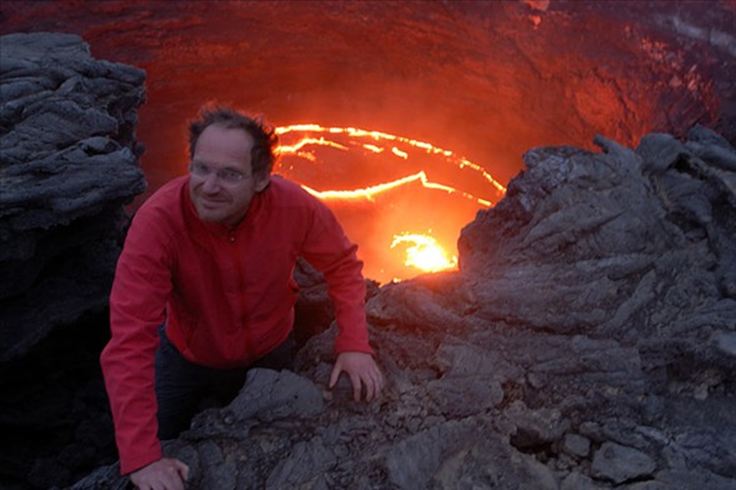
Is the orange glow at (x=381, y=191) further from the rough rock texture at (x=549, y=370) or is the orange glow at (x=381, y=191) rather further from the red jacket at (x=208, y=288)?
the red jacket at (x=208, y=288)

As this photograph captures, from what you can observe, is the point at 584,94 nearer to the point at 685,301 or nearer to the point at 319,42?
the point at 319,42

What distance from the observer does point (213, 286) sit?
3723 millimetres

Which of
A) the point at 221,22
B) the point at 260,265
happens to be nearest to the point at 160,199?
the point at 260,265

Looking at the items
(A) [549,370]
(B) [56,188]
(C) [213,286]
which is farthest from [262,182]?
(B) [56,188]

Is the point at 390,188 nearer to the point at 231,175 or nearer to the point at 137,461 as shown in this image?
the point at 231,175

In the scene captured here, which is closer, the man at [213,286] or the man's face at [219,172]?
the man at [213,286]

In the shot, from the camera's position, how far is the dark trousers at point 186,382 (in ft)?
14.1

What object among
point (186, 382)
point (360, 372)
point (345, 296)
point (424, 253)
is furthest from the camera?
point (424, 253)

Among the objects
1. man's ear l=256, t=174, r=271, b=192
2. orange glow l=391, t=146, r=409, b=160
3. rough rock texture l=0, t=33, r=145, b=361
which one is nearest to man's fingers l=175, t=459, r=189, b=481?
man's ear l=256, t=174, r=271, b=192

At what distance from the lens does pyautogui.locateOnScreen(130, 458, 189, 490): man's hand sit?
3025 mm

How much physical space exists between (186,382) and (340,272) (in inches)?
53.2

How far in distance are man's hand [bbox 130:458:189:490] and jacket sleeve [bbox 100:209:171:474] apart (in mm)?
31

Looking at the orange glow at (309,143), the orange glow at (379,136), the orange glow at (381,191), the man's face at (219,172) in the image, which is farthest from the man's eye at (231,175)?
the orange glow at (379,136)

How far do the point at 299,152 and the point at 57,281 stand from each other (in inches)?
327
